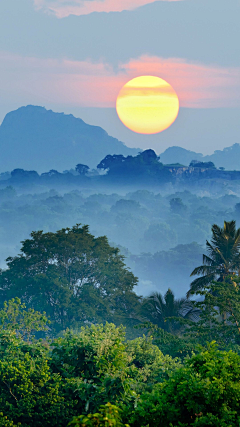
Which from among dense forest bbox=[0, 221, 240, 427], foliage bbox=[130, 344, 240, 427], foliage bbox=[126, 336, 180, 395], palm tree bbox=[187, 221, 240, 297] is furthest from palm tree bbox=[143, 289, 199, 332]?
foliage bbox=[130, 344, 240, 427]

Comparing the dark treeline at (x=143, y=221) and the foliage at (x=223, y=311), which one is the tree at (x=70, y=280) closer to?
the foliage at (x=223, y=311)

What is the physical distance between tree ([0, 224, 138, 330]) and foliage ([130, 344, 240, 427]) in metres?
22.5

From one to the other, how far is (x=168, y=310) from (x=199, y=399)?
1687cm

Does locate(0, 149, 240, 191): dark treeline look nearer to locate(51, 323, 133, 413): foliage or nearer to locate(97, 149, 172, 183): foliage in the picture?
locate(97, 149, 172, 183): foliage

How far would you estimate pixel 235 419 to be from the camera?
624 centimetres

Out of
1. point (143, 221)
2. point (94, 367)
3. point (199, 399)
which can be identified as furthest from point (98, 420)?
point (143, 221)

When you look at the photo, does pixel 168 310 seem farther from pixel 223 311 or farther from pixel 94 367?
pixel 94 367

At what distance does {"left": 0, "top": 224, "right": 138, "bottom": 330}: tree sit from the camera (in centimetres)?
3045

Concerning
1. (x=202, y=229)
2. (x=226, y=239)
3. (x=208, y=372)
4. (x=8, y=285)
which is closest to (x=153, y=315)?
(x=226, y=239)

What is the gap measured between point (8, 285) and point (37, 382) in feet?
73.4

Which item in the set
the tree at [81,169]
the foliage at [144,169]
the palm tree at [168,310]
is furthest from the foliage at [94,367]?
the tree at [81,169]

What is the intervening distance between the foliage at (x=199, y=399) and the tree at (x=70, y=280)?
22537mm

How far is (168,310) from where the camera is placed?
23391 mm

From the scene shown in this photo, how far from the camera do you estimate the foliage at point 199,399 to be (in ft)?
20.7
